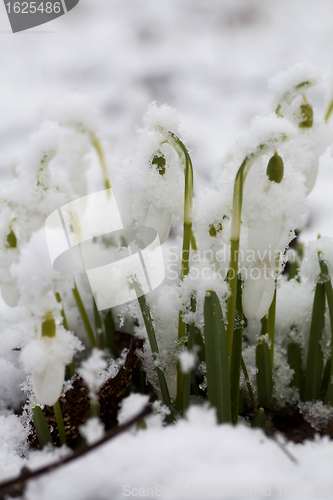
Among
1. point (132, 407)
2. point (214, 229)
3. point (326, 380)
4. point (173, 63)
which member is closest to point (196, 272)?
point (214, 229)

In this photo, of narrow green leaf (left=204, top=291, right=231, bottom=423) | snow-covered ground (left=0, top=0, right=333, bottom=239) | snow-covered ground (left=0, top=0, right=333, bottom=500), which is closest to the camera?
narrow green leaf (left=204, top=291, right=231, bottom=423)

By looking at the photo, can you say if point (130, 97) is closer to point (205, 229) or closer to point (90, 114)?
point (90, 114)

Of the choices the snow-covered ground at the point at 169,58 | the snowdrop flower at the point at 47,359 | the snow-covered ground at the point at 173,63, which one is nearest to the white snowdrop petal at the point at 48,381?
the snowdrop flower at the point at 47,359

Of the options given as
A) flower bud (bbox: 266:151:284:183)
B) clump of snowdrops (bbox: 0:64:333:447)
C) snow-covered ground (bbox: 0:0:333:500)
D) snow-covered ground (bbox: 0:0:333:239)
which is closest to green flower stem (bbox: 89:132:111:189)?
clump of snowdrops (bbox: 0:64:333:447)

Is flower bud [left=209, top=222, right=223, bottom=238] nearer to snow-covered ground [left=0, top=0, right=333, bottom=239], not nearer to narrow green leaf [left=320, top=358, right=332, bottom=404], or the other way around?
narrow green leaf [left=320, top=358, right=332, bottom=404]

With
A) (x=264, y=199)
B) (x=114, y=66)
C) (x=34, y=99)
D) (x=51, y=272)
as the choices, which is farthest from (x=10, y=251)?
(x=114, y=66)

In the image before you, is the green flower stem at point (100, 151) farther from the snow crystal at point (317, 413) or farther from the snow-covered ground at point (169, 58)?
the snow-covered ground at point (169, 58)

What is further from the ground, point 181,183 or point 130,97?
point 181,183
